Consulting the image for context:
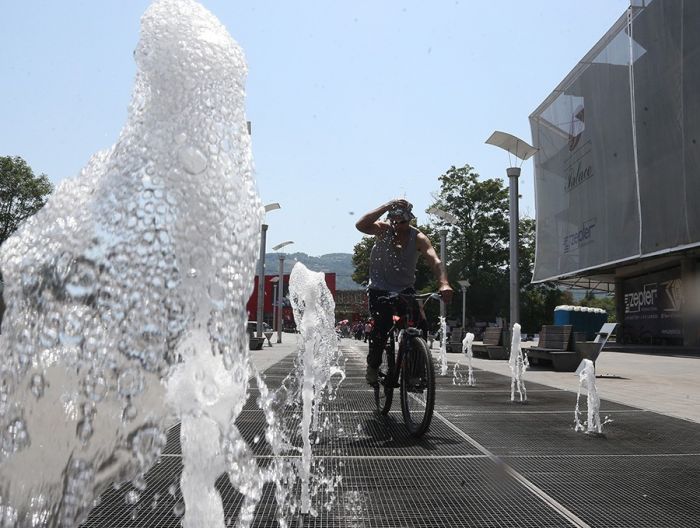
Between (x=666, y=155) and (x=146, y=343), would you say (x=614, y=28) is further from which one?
(x=146, y=343)

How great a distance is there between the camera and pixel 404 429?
18.5ft

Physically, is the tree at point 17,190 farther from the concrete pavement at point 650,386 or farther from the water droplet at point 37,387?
the water droplet at point 37,387

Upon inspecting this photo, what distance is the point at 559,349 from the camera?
14.3m

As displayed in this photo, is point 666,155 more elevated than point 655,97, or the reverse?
point 655,97

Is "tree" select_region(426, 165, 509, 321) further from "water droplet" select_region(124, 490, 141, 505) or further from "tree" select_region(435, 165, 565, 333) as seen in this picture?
"water droplet" select_region(124, 490, 141, 505)

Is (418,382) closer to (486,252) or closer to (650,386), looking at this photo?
(650,386)

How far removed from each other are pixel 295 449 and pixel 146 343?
7.47 ft

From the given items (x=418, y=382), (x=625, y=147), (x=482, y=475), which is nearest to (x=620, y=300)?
(x=625, y=147)

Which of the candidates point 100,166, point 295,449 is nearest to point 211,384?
point 100,166

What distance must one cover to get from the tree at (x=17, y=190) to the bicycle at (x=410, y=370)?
4365 cm

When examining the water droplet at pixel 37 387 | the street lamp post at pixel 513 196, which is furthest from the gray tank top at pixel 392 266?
the street lamp post at pixel 513 196

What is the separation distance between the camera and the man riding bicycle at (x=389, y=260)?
5.88 metres

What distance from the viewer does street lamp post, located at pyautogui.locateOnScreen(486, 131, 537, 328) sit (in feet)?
57.3

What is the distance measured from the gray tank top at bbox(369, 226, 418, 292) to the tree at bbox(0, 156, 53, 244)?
43502 millimetres
